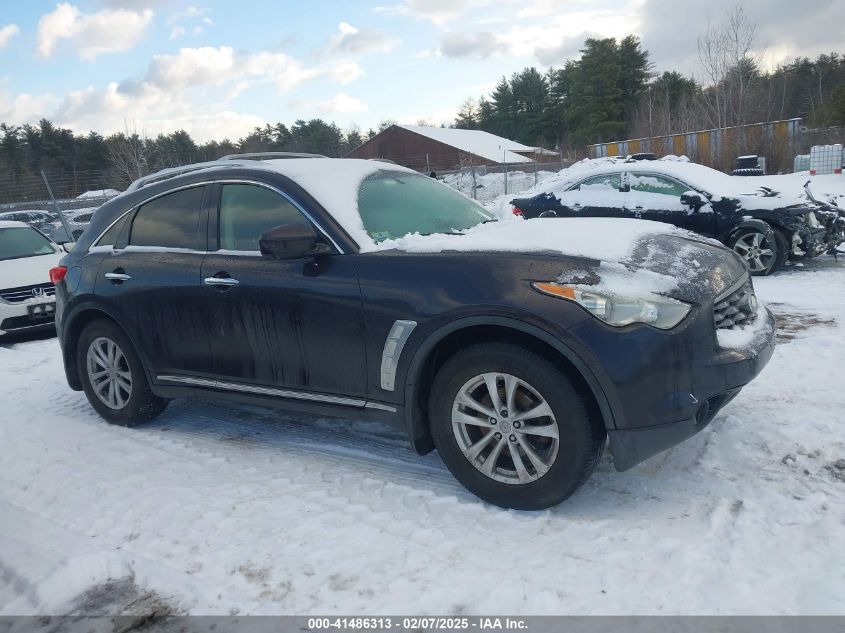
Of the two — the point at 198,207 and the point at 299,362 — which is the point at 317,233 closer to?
the point at 299,362

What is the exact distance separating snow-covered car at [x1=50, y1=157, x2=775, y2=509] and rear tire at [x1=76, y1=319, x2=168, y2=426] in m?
0.02

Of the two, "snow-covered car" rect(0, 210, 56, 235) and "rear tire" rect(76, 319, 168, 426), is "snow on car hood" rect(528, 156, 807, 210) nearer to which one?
"rear tire" rect(76, 319, 168, 426)

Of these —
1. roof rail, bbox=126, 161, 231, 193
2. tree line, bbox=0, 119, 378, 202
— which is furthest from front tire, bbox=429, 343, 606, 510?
tree line, bbox=0, 119, 378, 202

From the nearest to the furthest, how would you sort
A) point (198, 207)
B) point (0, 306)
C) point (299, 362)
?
point (299, 362) < point (198, 207) < point (0, 306)

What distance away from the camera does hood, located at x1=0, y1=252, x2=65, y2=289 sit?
26.3ft

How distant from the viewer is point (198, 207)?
164 inches

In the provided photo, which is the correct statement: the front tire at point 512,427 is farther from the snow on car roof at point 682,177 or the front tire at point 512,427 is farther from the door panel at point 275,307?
the snow on car roof at point 682,177

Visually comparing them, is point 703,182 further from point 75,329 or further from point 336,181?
point 75,329

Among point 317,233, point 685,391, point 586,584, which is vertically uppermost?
point 317,233

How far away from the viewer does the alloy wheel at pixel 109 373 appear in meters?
4.59

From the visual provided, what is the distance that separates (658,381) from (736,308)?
2.81ft

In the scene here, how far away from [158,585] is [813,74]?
7260 centimetres

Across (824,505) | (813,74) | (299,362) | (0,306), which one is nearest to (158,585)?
(299,362)

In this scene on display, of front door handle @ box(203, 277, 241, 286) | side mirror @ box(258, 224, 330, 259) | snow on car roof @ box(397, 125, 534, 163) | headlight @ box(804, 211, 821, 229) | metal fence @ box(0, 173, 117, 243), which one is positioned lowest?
headlight @ box(804, 211, 821, 229)
